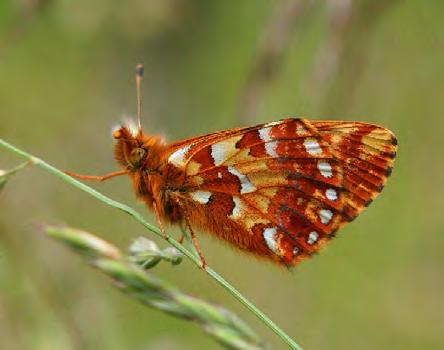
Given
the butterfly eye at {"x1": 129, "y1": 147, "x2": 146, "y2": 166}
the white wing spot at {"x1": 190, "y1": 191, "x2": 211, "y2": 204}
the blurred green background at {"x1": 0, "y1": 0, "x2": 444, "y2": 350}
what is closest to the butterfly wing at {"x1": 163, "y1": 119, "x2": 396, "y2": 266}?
the white wing spot at {"x1": 190, "y1": 191, "x2": 211, "y2": 204}

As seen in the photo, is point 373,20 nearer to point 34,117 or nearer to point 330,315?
point 330,315

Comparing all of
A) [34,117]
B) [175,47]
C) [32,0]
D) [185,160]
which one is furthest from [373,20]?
[175,47]

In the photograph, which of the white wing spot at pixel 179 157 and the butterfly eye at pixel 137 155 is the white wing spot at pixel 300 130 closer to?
the white wing spot at pixel 179 157

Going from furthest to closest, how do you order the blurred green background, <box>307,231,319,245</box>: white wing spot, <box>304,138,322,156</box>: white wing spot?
the blurred green background
<box>304,138,322,156</box>: white wing spot
<box>307,231,319,245</box>: white wing spot

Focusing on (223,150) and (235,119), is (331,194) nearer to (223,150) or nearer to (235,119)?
(223,150)

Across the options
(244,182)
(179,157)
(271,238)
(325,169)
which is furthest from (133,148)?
(325,169)

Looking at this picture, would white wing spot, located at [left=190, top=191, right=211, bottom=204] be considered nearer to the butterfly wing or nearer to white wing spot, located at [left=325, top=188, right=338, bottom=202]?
the butterfly wing

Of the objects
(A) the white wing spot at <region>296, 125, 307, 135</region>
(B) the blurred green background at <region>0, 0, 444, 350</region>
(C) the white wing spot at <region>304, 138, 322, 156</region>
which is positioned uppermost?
(A) the white wing spot at <region>296, 125, 307, 135</region>
